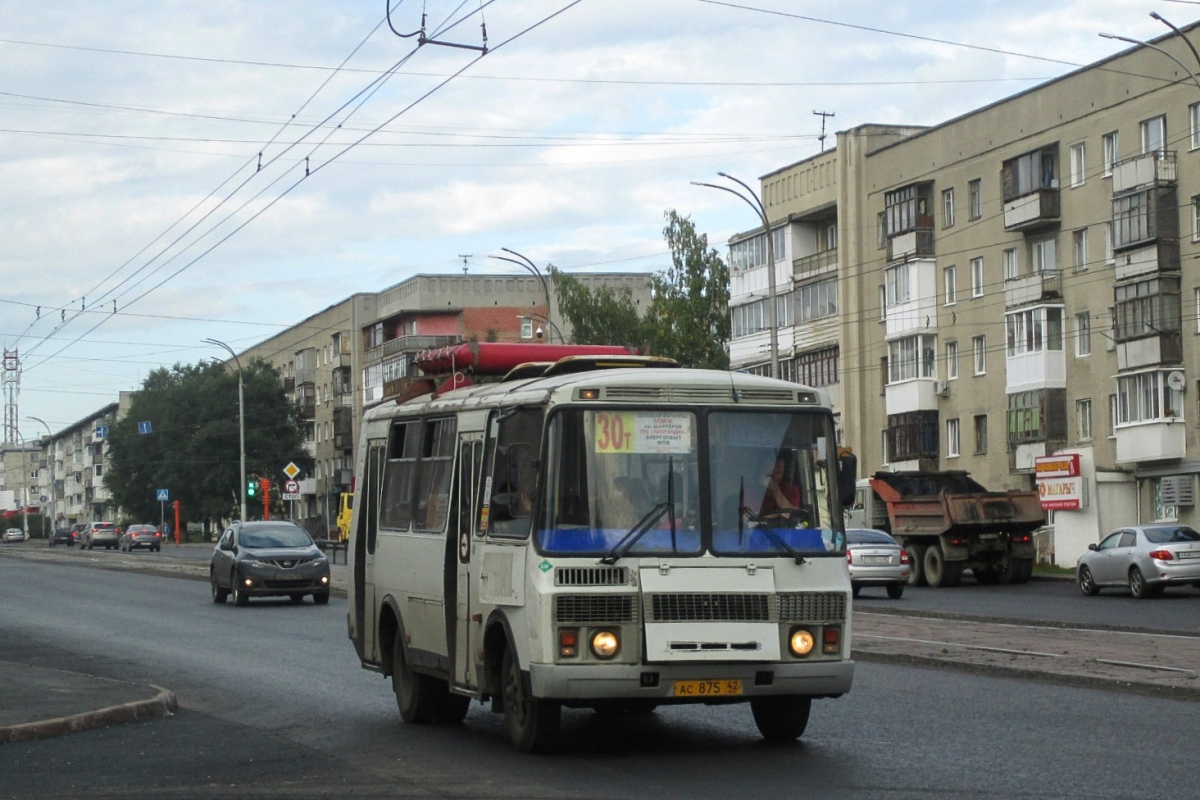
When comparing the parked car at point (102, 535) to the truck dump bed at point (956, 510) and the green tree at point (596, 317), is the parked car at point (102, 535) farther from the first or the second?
the truck dump bed at point (956, 510)

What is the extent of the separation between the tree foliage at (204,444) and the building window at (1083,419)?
68567 mm

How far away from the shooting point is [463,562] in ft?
42.3

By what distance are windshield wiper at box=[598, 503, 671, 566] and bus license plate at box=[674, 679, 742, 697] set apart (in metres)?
0.85

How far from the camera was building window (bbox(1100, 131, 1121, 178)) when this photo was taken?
181 ft

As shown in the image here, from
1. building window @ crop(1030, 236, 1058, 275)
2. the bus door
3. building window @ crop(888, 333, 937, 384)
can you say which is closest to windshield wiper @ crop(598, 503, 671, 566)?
the bus door

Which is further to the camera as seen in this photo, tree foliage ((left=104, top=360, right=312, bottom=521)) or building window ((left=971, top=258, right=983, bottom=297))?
tree foliage ((left=104, top=360, right=312, bottom=521))

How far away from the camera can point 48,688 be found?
16.8 meters

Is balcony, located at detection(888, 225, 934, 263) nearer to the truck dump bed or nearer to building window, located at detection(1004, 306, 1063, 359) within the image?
building window, located at detection(1004, 306, 1063, 359)

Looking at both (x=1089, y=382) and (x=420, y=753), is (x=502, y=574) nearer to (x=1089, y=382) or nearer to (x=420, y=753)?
(x=420, y=753)

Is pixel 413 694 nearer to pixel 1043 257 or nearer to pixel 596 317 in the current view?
pixel 1043 257

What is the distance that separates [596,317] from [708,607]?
7290 cm

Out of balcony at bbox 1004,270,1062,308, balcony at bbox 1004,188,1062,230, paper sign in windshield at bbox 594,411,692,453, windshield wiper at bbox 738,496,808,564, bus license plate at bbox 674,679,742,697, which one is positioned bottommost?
bus license plate at bbox 674,679,742,697

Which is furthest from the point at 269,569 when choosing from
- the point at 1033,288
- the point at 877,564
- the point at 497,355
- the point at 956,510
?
the point at 1033,288

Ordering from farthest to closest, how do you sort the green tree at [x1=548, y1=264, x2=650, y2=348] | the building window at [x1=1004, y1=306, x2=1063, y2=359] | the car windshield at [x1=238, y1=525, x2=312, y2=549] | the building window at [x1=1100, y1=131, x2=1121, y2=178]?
the green tree at [x1=548, y1=264, x2=650, y2=348], the building window at [x1=1004, y1=306, x2=1063, y2=359], the building window at [x1=1100, y1=131, x2=1121, y2=178], the car windshield at [x1=238, y1=525, x2=312, y2=549]
